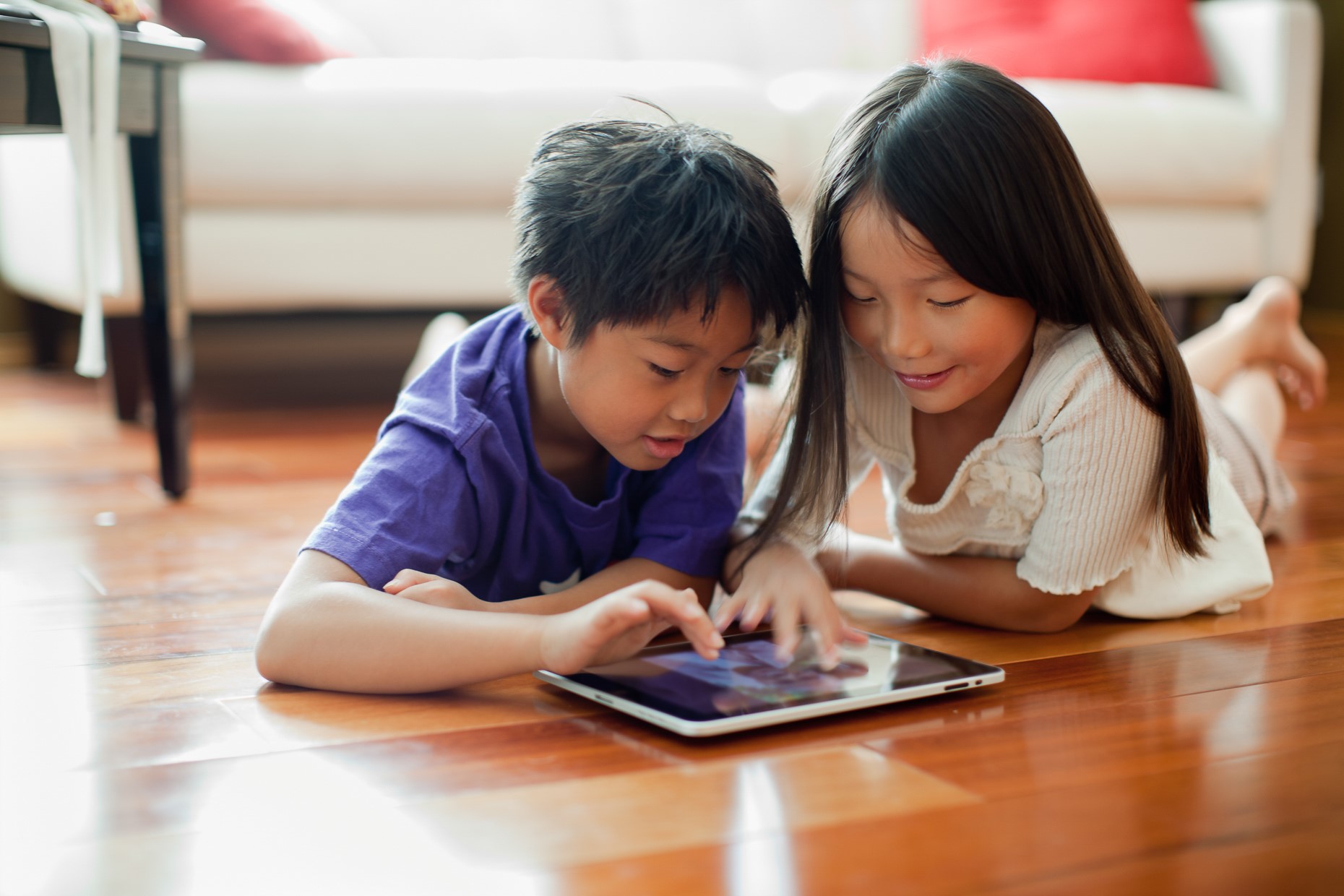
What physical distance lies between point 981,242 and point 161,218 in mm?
951

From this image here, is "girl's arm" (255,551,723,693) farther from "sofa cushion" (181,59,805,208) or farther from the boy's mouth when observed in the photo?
"sofa cushion" (181,59,805,208)

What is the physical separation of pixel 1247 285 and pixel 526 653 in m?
2.06

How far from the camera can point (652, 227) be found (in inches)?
31.3

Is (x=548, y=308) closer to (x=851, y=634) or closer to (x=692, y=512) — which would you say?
(x=692, y=512)

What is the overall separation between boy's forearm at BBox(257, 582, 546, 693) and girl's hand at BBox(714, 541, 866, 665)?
5.2 inches

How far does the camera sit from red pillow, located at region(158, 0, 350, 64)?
1.85 m

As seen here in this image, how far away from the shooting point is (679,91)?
6.56 feet

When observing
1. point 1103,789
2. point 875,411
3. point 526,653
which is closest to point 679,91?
point 875,411

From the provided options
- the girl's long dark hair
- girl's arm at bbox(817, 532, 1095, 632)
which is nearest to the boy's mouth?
the girl's long dark hair

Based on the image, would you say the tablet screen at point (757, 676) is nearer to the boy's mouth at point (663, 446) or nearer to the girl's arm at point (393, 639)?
the girl's arm at point (393, 639)

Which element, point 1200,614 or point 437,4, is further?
point 437,4

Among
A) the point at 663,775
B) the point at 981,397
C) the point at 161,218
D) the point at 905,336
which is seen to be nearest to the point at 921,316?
the point at 905,336

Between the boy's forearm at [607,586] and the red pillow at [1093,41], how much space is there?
168 cm

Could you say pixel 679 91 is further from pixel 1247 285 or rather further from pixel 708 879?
pixel 708 879
